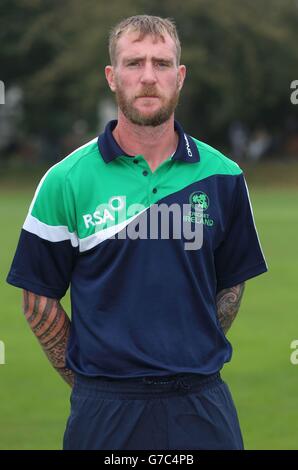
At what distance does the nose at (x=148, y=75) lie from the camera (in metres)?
3.89

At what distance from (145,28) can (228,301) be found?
3.93ft

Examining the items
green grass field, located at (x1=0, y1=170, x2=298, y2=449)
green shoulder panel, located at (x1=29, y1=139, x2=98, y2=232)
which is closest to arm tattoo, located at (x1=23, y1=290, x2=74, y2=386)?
green shoulder panel, located at (x1=29, y1=139, x2=98, y2=232)

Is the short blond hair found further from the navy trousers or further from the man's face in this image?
the navy trousers

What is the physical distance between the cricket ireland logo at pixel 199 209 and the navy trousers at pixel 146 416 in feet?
1.86

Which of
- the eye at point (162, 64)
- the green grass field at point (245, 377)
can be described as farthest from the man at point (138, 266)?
the green grass field at point (245, 377)

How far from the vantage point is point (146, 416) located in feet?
12.8

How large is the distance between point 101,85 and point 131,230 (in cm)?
4775

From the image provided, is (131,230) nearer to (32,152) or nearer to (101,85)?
(101,85)

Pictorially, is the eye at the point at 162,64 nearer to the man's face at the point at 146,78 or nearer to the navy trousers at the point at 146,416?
the man's face at the point at 146,78

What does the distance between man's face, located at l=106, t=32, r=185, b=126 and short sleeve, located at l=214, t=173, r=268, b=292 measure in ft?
1.52

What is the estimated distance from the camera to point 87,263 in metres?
3.97

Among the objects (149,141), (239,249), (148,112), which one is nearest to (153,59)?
(148,112)

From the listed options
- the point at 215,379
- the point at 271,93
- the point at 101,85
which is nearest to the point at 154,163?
the point at 215,379

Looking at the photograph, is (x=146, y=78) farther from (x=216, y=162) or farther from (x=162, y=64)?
(x=216, y=162)
